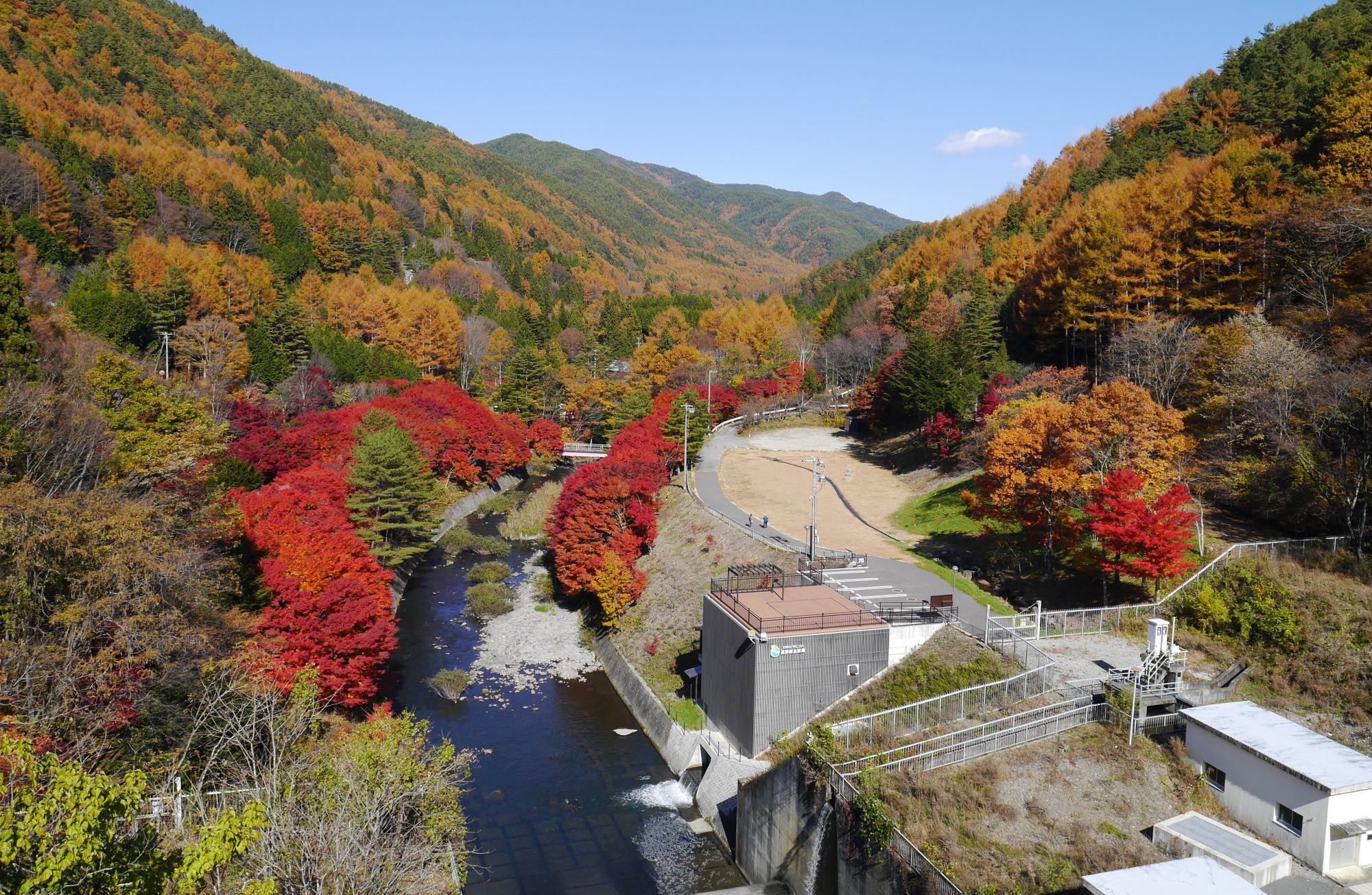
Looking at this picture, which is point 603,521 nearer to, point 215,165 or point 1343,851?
point 1343,851

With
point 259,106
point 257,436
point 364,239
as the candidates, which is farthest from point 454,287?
point 257,436

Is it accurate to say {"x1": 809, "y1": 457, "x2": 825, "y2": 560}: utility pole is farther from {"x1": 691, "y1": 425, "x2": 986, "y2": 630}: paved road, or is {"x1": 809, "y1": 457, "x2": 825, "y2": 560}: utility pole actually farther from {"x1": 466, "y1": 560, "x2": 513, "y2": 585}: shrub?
{"x1": 466, "y1": 560, "x2": 513, "y2": 585}: shrub

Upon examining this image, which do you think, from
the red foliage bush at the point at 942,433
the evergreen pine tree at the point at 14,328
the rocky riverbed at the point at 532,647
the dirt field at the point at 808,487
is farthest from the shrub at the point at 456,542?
the red foliage bush at the point at 942,433

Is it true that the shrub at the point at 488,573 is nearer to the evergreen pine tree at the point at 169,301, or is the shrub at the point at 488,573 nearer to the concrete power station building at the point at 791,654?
Result: the concrete power station building at the point at 791,654

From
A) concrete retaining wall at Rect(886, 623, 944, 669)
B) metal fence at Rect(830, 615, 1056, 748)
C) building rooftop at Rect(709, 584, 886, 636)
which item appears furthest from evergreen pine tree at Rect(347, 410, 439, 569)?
metal fence at Rect(830, 615, 1056, 748)

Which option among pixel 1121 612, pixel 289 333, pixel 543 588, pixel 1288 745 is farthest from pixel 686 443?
pixel 289 333

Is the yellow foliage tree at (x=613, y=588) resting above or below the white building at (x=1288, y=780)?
below
